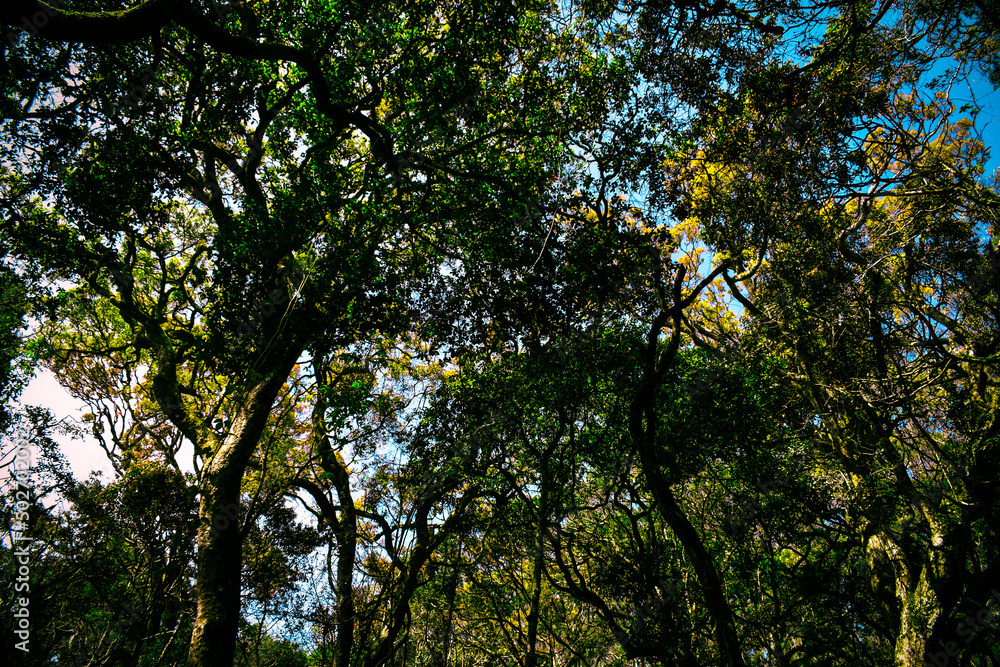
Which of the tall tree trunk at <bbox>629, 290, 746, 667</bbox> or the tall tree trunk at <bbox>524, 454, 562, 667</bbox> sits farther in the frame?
the tall tree trunk at <bbox>524, 454, 562, 667</bbox>

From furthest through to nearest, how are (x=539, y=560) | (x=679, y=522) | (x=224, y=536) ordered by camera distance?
(x=539, y=560)
(x=224, y=536)
(x=679, y=522)

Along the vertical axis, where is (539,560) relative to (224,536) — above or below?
below

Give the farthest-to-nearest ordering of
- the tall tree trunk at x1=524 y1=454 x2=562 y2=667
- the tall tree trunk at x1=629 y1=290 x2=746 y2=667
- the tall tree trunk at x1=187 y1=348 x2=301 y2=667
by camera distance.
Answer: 1. the tall tree trunk at x1=524 y1=454 x2=562 y2=667
2. the tall tree trunk at x1=187 y1=348 x2=301 y2=667
3. the tall tree trunk at x1=629 y1=290 x2=746 y2=667

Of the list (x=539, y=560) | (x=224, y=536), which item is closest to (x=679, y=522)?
(x=539, y=560)

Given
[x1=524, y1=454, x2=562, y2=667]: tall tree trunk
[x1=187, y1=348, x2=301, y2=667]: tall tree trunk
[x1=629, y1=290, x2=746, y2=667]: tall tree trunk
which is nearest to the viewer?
[x1=629, y1=290, x2=746, y2=667]: tall tree trunk

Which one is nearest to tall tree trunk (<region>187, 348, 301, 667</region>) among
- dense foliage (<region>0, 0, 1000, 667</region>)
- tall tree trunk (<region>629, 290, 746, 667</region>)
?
dense foliage (<region>0, 0, 1000, 667</region>)

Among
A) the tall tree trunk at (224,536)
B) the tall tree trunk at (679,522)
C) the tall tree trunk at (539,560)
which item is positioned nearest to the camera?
the tall tree trunk at (679,522)

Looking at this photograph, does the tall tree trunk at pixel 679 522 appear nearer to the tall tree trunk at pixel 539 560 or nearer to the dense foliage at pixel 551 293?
the dense foliage at pixel 551 293

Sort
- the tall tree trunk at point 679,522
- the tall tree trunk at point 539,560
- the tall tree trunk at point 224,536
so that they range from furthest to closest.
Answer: the tall tree trunk at point 539,560
the tall tree trunk at point 224,536
the tall tree trunk at point 679,522

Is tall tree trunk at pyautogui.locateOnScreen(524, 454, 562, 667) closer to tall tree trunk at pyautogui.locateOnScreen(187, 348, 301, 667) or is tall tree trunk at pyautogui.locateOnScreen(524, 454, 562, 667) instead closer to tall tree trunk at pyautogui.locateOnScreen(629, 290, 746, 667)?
tall tree trunk at pyautogui.locateOnScreen(629, 290, 746, 667)

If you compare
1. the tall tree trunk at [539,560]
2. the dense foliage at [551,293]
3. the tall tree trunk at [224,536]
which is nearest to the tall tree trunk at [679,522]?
the dense foliage at [551,293]

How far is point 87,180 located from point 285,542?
8149 millimetres

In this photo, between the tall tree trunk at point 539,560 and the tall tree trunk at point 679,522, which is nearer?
the tall tree trunk at point 679,522

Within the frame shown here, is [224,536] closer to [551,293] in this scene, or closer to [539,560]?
[539,560]
